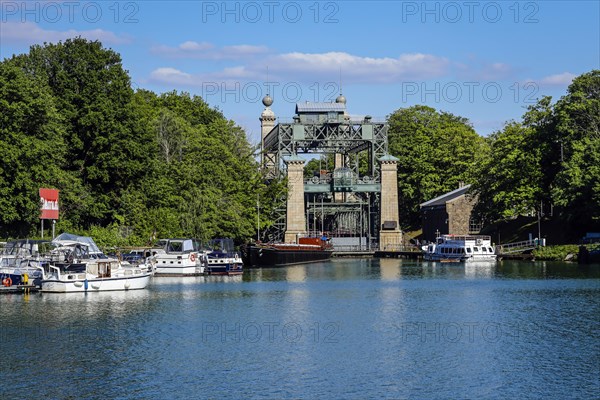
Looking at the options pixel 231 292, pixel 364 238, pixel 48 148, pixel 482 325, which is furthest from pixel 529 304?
pixel 364 238

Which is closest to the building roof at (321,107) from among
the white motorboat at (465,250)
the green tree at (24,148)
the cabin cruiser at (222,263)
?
the white motorboat at (465,250)

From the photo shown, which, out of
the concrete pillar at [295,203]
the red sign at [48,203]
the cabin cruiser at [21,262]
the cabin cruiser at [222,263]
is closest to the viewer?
the cabin cruiser at [21,262]

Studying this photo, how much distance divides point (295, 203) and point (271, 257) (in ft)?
68.9

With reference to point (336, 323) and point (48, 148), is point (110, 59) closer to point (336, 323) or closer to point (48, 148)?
point (48, 148)

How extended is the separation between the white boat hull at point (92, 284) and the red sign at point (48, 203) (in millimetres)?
11718

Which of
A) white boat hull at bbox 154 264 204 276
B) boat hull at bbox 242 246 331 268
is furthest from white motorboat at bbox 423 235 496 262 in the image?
white boat hull at bbox 154 264 204 276

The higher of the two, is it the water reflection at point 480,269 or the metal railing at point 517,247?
the metal railing at point 517,247

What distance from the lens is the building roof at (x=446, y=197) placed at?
131637 millimetres

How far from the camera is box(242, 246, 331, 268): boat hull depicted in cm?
10744

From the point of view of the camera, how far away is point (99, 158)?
9450 centimetres

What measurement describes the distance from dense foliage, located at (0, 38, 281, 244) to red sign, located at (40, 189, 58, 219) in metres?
2.57

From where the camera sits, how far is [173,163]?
10662 cm

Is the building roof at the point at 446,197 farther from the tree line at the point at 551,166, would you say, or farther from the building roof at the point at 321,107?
the building roof at the point at 321,107

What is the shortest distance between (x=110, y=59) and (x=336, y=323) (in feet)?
174
